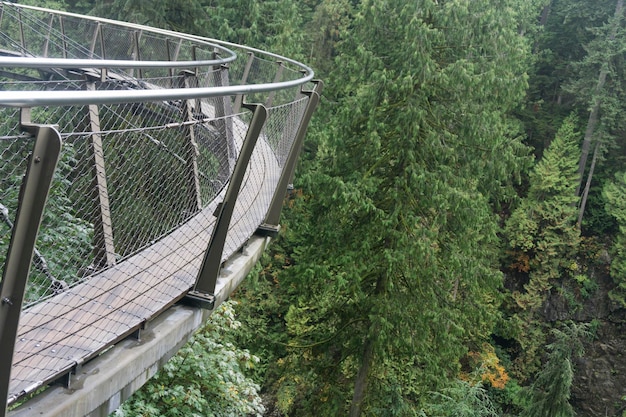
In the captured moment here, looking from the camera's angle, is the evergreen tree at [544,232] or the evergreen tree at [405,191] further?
the evergreen tree at [544,232]

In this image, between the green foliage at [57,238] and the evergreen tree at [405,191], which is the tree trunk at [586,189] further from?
the green foliage at [57,238]

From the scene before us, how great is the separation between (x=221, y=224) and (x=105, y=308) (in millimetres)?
698

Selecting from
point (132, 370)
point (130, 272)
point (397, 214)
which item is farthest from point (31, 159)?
point (397, 214)

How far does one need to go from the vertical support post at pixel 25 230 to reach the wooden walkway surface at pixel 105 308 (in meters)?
0.34

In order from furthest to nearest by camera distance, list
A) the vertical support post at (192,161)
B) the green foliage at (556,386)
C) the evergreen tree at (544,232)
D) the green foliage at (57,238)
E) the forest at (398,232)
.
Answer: the evergreen tree at (544,232) → the green foliage at (556,386) → the forest at (398,232) → the vertical support post at (192,161) → the green foliage at (57,238)

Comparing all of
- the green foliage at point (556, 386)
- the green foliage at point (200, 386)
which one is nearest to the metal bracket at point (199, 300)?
the green foliage at point (200, 386)

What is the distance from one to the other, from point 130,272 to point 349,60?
372 inches

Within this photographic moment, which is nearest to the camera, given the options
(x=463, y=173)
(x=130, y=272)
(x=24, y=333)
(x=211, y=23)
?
(x=24, y=333)

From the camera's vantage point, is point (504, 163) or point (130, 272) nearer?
point (130, 272)

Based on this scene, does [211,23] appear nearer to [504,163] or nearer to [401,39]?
[401,39]

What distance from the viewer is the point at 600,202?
88.0 feet

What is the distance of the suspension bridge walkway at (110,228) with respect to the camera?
5.72 feet

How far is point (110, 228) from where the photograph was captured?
9.82ft

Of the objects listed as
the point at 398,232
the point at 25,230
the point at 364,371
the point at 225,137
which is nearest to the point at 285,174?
the point at 225,137
